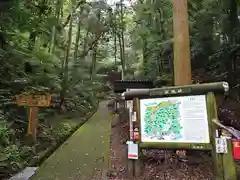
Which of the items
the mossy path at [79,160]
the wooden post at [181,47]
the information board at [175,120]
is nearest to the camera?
the information board at [175,120]

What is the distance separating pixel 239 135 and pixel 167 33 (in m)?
7.89

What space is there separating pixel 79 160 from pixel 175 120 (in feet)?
8.97

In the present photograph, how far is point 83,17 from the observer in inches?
542

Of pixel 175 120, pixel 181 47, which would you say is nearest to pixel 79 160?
pixel 175 120

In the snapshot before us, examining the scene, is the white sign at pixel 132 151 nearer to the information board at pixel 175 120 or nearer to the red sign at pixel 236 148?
the information board at pixel 175 120

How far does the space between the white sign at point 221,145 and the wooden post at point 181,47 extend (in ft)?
5.42

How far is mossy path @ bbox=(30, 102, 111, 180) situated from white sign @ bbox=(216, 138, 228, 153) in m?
2.17

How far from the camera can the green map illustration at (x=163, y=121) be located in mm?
4070

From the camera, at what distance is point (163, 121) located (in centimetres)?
424

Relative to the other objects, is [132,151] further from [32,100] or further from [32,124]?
[32,100]

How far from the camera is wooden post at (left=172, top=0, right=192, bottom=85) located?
16.2ft

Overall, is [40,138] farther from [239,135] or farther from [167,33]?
[167,33]

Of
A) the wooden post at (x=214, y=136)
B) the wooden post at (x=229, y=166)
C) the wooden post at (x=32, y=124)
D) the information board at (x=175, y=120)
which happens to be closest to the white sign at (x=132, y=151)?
the information board at (x=175, y=120)

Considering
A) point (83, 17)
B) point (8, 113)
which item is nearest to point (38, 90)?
point (8, 113)
